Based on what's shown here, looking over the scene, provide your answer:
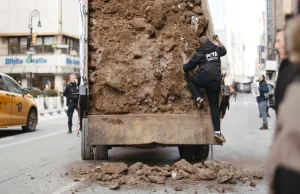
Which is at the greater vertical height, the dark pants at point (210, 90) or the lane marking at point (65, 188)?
the dark pants at point (210, 90)

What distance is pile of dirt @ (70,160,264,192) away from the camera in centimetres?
635

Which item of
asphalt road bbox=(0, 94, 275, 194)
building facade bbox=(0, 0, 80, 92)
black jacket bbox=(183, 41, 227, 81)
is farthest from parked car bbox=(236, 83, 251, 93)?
black jacket bbox=(183, 41, 227, 81)

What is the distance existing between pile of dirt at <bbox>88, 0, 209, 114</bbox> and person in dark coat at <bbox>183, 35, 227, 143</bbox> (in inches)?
11.3

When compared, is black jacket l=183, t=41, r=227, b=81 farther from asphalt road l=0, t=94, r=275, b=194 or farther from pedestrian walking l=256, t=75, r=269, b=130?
pedestrian walking l=256, t=75, r=269, b=130

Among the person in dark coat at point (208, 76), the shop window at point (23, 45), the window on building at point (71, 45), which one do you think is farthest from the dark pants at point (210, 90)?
the shop window at point (23, 45)

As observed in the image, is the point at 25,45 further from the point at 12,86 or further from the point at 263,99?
the point at 263,99

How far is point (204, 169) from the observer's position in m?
6.73

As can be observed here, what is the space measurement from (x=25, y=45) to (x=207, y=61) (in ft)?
156

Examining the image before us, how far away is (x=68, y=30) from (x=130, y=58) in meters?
46.4

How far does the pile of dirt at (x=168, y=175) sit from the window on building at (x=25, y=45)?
46124 millimetres

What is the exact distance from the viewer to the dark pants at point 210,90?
7.30m

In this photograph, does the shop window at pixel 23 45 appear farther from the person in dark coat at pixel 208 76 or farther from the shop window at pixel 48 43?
the person in dark coat at pixel 208 76

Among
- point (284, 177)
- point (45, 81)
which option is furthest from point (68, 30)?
point (284, 177)

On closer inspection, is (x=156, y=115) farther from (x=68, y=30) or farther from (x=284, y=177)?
(x=68, y=30)
